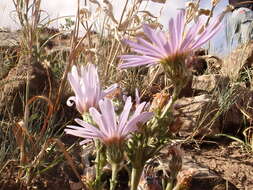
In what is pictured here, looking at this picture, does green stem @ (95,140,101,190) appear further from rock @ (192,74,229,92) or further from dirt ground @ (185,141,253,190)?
rock @ (192,74,229,92)

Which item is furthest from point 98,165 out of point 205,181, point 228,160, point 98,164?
point 228,160

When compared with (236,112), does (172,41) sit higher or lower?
higher

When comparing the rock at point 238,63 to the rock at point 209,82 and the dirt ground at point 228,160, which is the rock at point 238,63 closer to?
the rock at point 209,82

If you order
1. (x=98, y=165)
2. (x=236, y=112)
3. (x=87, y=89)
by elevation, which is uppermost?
(x=87, y=89)

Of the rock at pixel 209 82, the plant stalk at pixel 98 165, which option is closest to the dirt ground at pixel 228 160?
the rock at pixel 209 82

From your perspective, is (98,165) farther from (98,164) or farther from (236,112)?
(236,112)

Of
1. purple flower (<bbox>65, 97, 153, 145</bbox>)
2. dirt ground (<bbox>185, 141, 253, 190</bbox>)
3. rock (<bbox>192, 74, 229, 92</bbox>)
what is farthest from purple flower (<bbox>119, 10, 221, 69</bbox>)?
rock (<bbox>192, 74, 229, 92</bbox>)
